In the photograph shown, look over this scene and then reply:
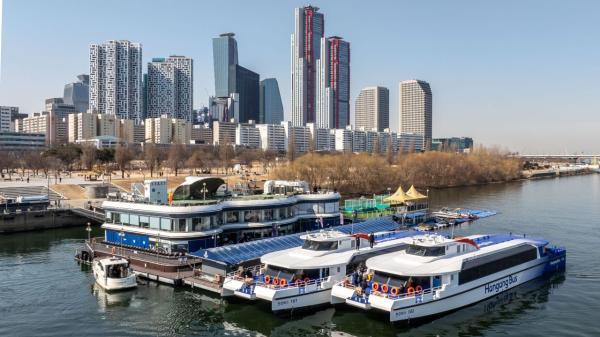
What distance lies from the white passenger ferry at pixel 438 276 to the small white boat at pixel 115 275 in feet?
49.7

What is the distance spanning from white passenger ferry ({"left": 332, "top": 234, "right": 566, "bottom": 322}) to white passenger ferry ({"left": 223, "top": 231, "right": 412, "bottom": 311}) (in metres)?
1.58

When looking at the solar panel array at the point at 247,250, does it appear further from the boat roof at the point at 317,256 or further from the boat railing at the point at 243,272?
the boat roof at the point at 317,256

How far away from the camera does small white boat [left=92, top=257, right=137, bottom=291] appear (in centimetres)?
3750

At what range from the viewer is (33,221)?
64.9 metres

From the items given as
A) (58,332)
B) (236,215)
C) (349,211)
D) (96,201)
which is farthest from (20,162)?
(58,332)

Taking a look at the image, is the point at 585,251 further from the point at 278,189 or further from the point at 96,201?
the point at 96,201

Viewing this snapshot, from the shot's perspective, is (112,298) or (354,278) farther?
(112,298)

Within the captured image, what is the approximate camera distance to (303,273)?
111ft

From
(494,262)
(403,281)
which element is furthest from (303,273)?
(494,262)

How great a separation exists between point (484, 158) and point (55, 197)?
406ft

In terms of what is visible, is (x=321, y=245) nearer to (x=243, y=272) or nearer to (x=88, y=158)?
(x=243, y=272)

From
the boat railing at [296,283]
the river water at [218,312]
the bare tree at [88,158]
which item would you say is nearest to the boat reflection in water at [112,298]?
the river water at [218,312]

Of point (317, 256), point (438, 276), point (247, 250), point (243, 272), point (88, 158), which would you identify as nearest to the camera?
point (438, 276)

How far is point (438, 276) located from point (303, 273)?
27.3 feet
